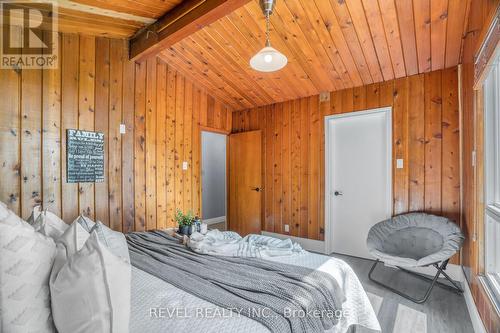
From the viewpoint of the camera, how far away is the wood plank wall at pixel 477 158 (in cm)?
162

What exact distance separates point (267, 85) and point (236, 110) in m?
1.13

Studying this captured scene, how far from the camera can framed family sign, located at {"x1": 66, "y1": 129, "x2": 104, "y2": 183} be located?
9.02 feet

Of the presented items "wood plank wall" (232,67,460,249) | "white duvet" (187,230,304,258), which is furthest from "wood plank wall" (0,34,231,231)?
"white duvet" (187,230,304,258)

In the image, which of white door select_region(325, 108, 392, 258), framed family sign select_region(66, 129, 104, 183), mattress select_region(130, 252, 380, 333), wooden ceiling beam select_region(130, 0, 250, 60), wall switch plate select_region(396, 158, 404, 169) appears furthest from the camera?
white door select_region(325, 108, 392, 258)

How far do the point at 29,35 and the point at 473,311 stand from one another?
15.3 feet

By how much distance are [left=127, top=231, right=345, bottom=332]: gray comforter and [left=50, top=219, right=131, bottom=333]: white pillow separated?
48 centimetres

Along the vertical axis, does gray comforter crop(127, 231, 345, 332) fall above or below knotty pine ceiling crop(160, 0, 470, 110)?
below

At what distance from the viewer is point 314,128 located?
379 centimetres

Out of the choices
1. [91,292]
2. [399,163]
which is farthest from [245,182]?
[91,292]

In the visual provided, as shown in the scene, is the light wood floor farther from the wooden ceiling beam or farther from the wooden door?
the wooden ceiling beam

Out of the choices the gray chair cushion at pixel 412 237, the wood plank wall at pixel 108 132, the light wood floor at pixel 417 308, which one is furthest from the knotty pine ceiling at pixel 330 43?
the light wood floor at pixel 417 308

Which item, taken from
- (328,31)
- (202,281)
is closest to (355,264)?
(202,281)

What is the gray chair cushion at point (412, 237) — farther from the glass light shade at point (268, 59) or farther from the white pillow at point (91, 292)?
the white pillow at point (91, 292)

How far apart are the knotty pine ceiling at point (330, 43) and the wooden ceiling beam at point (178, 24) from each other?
1.24 ft
